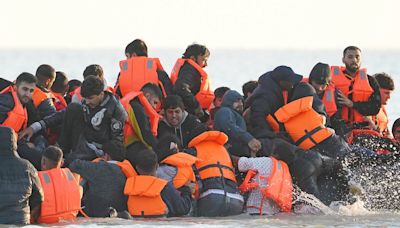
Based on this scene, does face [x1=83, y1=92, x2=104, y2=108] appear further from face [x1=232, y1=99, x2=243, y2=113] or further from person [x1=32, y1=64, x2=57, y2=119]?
face [x1=232, y1=99, x2=243, y2=113]

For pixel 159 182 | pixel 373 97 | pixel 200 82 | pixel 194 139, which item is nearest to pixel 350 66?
pixel 373 97

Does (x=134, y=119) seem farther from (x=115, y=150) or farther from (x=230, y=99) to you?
(x=230, y=99)

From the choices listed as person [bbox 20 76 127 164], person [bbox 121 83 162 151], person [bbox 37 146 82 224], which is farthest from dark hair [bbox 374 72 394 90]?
person [bbox 37 146 82 224]

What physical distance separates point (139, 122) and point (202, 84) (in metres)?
2.02

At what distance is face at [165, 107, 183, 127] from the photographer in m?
16.6

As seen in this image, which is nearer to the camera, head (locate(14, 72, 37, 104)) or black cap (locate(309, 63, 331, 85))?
head (locate(14, 72, 37, 104))

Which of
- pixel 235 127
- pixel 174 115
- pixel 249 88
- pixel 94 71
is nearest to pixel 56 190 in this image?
pixel 174 115

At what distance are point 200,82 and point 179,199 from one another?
3.11m

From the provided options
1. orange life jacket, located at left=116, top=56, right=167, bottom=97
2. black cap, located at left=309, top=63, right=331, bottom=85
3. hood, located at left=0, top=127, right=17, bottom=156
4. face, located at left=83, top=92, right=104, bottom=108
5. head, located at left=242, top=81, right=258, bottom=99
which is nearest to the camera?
hood, located at left=0, top=127, right=17, bottom=156

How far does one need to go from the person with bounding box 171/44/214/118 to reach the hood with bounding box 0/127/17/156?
4190 mm

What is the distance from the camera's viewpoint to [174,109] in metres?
16.6

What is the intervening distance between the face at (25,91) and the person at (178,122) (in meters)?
1.66

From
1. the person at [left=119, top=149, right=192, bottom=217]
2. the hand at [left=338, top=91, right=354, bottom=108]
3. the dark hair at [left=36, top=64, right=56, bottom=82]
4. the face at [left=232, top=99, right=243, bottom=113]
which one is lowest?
the person at [left=119, top=149, right=192, bottom=217]

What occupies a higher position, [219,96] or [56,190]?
[219,96]
